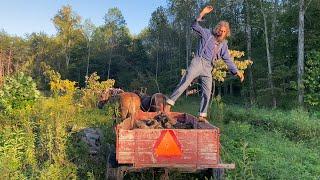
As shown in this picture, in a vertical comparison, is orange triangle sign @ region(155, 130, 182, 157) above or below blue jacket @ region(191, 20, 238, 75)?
below

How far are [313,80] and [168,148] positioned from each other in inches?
922

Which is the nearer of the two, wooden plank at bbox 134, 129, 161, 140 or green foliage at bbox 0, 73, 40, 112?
wooden plank at bbox 134, 129, 161, 140

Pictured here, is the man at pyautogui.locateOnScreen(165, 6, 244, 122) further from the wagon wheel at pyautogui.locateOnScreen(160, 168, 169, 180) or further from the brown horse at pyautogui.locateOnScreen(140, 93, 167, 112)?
the brown horse at pyautogui.locateOnScreen(140, 93, 167, 112)

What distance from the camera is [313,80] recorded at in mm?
27516

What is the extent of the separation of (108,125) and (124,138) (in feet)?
17.6

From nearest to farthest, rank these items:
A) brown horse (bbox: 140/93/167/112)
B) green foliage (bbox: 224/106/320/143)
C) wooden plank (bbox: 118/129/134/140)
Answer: wooden plank (bbox: 118/129/134/140) → brown horse (bbox: 140/93/167/112) → green foliage (bbox: 224/106/320/143)

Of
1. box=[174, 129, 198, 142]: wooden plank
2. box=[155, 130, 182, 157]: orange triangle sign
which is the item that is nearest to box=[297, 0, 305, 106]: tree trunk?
box=[174, 129, 198, 142]: wooden plank

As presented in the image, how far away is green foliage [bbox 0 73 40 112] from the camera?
1039 cm

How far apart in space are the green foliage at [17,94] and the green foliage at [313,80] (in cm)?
1984

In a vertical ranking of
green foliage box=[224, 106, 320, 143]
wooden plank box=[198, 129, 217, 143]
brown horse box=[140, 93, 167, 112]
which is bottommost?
green foliage box=[224, 106, 320, 143]

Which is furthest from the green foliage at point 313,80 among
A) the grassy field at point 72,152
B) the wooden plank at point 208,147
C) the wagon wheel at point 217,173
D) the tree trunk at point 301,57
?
the wooden plank at point 208,147

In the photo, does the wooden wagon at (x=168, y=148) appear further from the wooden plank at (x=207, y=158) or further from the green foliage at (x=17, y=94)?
the green foliage at (x=17, y=94)

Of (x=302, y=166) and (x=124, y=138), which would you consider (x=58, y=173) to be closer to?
(x=124, y=138)

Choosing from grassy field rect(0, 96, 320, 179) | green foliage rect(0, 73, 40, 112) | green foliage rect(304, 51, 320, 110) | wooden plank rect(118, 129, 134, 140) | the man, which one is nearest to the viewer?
wooden plank rect(118, 129, 134, 140)
